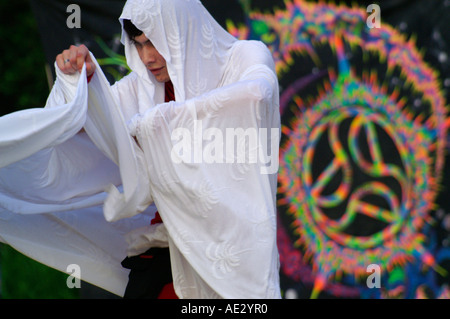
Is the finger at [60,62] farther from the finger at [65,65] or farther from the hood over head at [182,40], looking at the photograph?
the hood over head at [182,40]

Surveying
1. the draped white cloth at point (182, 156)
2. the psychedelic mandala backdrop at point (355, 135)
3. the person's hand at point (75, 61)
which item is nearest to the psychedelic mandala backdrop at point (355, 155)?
the psychedelic mandala backdrop at point (355, 135)

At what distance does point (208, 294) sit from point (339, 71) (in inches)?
53.9

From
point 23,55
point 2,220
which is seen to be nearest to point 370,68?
point 2,220

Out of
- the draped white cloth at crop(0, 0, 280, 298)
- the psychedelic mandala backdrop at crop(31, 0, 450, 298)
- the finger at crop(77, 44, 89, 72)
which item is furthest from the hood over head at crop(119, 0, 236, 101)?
the psychedelic mandala backdrop at crop(31, 0, 450, 298)

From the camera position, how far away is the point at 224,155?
7.08 feet

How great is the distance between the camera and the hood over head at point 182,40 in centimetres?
224

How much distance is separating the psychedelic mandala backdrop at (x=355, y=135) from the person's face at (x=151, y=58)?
92 centimetres

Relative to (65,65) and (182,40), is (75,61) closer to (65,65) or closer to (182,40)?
(65,65)

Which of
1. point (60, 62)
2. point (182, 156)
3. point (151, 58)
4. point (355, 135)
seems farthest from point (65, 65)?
point (355, 135)

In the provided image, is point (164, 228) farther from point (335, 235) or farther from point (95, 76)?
point (335, 235)

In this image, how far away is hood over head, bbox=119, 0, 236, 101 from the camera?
224 centimetres

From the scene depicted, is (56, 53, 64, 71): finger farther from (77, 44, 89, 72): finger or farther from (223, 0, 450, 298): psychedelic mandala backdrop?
(223, 0, 450, 298): psychedelic mandala backdrop

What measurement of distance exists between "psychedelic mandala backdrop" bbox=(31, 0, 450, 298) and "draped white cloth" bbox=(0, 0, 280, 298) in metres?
0.88

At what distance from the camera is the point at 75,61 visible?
2.12 metres
